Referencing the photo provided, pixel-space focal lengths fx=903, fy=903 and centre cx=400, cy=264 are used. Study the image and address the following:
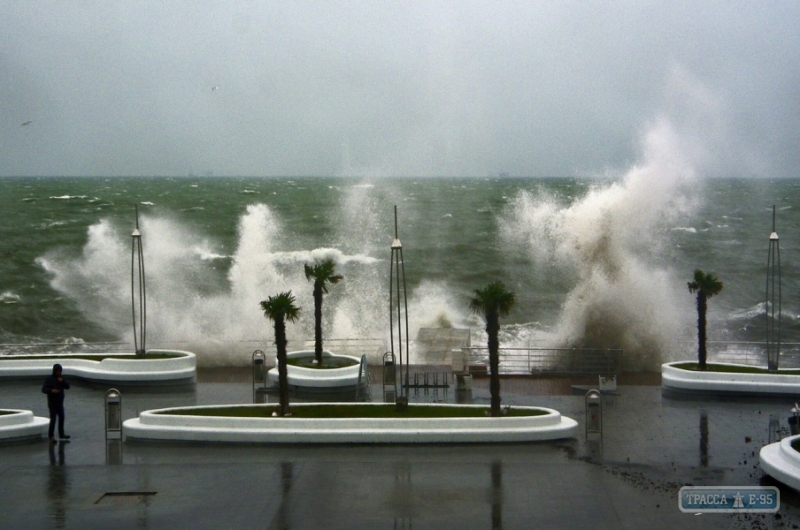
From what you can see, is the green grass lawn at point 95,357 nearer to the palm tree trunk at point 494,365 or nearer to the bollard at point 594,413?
the palm tree trunk at point 494,365

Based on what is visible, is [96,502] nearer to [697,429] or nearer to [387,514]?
[387,514]

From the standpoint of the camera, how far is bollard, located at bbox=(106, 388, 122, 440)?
1645cm

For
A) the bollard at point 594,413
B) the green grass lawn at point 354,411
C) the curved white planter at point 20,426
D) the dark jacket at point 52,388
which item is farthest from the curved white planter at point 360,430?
the curved white planter at point 20,426

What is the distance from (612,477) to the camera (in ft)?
46.4

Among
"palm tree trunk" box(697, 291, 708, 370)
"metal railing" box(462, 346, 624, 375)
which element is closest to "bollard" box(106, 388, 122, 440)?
"metal railing" box(462, 346, 624, 375)

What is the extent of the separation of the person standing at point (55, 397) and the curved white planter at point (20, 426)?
0.28 m

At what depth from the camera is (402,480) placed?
13969 mm

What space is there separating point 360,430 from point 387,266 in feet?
144

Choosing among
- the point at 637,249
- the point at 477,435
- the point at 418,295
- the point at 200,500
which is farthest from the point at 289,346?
the point at 637,249

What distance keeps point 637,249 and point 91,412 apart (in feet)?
151

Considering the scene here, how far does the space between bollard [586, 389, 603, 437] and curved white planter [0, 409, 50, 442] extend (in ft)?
33.0

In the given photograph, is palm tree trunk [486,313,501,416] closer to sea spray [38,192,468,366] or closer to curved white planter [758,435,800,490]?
curved white planter [758,435,800,490]

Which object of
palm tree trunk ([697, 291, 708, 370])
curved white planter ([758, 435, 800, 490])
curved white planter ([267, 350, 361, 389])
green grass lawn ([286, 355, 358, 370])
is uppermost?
palm tree trunk ([697, 291, 708, 370])

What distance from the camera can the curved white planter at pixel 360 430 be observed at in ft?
52.9
